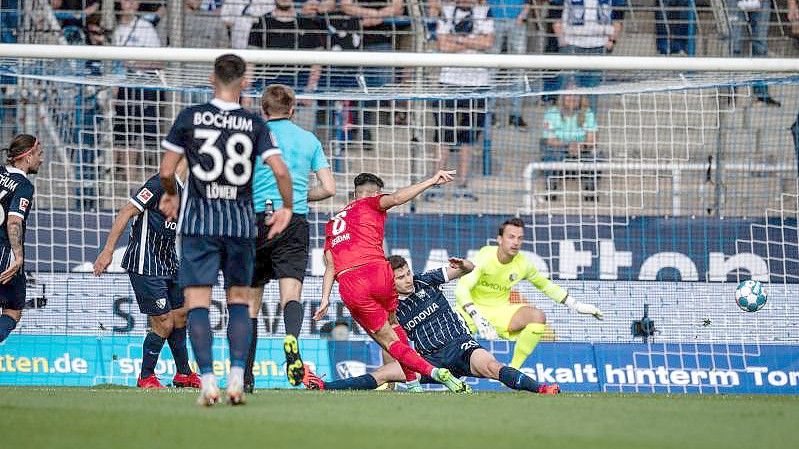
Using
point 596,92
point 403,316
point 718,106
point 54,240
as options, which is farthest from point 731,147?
point 54,240

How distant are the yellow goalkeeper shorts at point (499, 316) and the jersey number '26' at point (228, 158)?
17.4 feet

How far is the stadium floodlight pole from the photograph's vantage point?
38.2 ft

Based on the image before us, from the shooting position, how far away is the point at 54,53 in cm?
1166

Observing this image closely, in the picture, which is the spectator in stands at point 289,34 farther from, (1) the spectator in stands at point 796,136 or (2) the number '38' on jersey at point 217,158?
(2) the number '38' on jersey at point 217,158

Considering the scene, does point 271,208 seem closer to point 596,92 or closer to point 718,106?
point 596,92

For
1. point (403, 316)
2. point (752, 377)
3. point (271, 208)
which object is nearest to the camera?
point (271, 208)

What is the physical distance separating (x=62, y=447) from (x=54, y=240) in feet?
29.2

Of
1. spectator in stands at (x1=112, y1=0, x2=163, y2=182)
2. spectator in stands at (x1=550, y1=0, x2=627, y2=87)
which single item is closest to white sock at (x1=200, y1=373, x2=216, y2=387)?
spectator in stands at (x1=112, y1=0, x2=163, y2=182)

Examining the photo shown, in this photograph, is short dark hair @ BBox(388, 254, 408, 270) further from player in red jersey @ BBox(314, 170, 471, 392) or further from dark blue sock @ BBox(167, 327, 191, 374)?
dark blue sock @ BBox(167, 327, 191, 374)

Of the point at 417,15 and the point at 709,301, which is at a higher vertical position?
the point at 417,15

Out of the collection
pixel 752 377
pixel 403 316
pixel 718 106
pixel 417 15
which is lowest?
pixel 752 377

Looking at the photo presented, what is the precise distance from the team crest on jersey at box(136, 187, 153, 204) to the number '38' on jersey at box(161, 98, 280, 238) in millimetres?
3165

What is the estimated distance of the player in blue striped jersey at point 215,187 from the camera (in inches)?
285

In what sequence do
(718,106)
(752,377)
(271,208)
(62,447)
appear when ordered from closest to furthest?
(62,447), (271,208), (752,377), (718,106)
